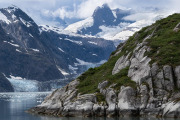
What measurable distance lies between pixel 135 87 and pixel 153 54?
8919 mm

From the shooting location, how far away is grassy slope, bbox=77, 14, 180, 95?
7088 centimetres

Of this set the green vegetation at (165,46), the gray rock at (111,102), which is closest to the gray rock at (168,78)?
the green vegetation at (165,46)

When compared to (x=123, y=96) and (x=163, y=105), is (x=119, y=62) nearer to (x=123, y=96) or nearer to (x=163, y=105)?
(x=123, y=96)

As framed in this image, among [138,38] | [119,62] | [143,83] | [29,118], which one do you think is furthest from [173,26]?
[29,118]

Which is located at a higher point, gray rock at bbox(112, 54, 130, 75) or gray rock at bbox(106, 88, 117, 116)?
gray rock at bbox(112, 54, 130, 75)

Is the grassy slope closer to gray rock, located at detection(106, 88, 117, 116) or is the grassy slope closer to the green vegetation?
the green vegetation

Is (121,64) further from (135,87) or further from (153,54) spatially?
(135,87)

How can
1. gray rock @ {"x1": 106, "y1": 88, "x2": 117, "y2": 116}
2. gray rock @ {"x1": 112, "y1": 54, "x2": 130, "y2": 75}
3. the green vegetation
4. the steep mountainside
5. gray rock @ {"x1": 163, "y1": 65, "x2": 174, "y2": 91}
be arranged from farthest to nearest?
gray rock @ {"x1": 112, "y1": 54, "x2": 130, "y2": 75} → the green vegetation → gray rock @ {"x1": 106, "y1": 88, "x2": 117, "y2": 116} → gray rock @ {"x1": 163, "y1": 65, "x2": 174, "y2": 91} → the steep mountainside

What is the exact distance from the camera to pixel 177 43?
75125 mm

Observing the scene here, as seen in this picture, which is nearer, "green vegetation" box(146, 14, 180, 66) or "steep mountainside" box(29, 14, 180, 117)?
"steep mountainside" box(29, 14, 180, 117)

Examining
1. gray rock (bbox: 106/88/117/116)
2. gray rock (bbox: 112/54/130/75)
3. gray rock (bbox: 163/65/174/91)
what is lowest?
gray rock (bbox: 106/88/117/116)

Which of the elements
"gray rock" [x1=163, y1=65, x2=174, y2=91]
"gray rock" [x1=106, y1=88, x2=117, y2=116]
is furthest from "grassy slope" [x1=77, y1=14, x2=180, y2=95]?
"gray rock" [x1=106, y1=88, x2=117, y2=116]

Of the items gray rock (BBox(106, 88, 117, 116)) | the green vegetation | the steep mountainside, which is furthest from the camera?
the green vegetation

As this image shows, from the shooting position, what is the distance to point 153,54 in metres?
73.3
